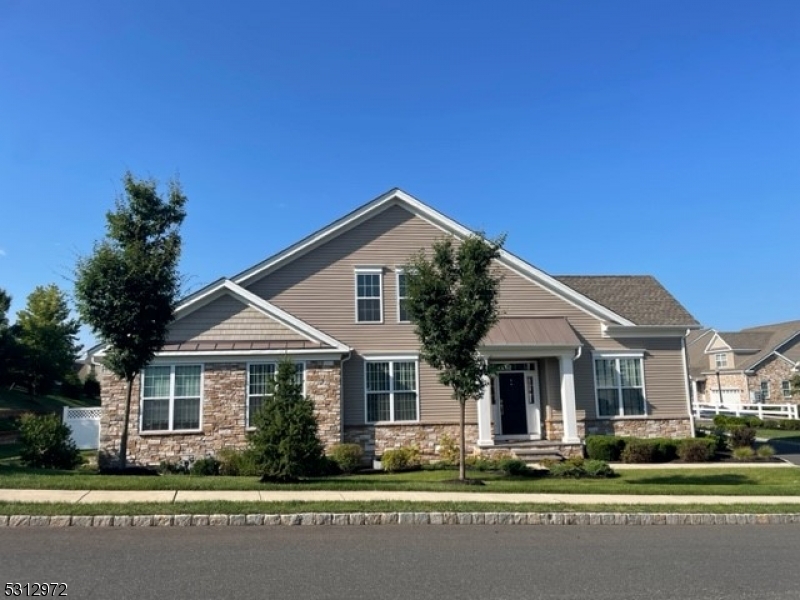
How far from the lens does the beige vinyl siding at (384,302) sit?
20750 millimetres

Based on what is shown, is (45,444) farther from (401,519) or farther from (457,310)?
(457,310)

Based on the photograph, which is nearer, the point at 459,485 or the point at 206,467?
the point at 459,485

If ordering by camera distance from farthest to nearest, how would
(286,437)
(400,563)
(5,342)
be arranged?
(5,342) < (286,437) < (400,563)

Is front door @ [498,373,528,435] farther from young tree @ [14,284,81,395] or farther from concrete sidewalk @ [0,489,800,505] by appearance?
young tree @ [14,284,81,395]

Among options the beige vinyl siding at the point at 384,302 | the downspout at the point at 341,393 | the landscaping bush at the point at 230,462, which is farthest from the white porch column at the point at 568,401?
the landscaping bush at the point at 230,462

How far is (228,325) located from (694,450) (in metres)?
15.0

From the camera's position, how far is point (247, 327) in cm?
1916

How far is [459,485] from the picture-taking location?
517 inches

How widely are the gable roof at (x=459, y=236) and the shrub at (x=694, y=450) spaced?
439cm

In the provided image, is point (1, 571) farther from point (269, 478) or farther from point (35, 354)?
point (35, 354)

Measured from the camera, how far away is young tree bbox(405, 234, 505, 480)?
1413 centimetres

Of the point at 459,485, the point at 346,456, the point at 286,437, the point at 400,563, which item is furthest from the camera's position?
the point at 346,456

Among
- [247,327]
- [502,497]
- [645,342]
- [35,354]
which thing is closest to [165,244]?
[247,327]

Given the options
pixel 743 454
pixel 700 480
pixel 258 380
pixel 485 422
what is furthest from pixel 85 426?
pixel 743 454
